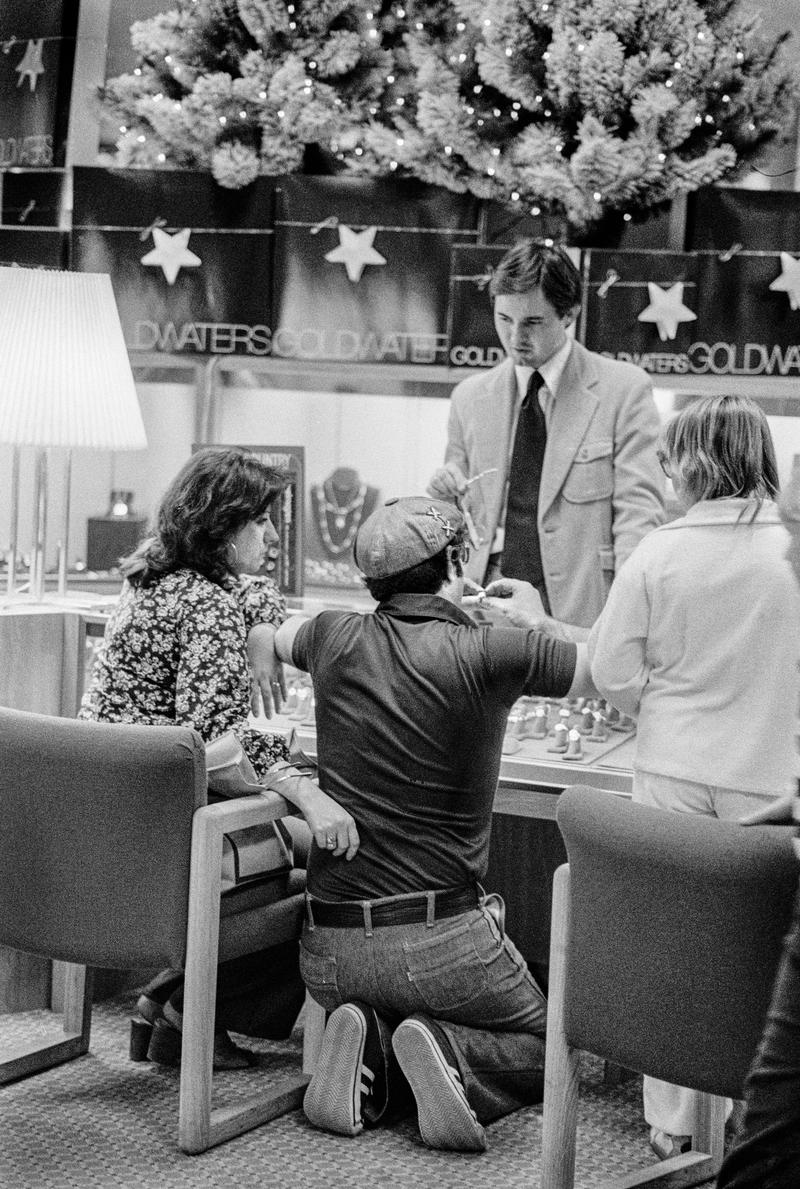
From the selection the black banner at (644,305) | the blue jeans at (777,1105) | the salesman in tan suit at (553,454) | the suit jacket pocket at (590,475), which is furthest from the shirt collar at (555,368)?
the blue jeans at (777,1105)

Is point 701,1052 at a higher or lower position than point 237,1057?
higher

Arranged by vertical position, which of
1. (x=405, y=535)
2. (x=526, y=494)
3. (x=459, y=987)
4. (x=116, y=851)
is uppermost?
(x=526, y=494)

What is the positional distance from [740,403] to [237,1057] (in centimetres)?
185

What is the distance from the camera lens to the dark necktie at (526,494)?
4.08m

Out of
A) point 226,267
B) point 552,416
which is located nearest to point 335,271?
point 226,267

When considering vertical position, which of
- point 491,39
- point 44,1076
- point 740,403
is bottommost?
point 44,1076

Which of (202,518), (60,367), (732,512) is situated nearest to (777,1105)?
(732,512)

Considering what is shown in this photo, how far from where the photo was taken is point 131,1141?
3.13 metres

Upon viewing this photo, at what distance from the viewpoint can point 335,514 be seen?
5.85 m

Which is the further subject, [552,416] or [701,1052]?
[552,416]

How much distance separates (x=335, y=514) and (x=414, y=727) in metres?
2.91

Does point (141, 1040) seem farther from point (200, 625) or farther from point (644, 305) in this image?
point (644, 305)

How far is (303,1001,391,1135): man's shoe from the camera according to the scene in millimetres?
3096

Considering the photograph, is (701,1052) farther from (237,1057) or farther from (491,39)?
(491,39)
